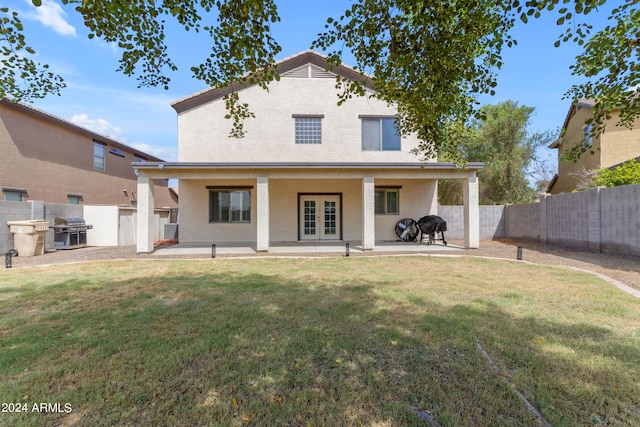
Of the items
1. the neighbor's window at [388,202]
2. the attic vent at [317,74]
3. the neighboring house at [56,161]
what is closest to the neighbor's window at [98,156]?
the neighboring house at [56,161]

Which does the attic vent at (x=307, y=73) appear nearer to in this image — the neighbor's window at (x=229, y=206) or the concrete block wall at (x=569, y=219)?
the neighbor's window at (x=229, y=206)

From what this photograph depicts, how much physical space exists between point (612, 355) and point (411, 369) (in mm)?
2207

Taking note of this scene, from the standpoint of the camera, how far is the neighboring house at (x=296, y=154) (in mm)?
13250

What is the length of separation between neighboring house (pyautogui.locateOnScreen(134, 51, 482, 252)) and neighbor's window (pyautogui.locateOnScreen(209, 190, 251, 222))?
43mm

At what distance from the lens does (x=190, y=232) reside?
13328 mm

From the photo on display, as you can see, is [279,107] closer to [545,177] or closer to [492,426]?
[492,426]

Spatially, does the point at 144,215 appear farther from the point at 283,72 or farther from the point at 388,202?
the point at 388,202

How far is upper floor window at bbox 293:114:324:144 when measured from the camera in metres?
13.5

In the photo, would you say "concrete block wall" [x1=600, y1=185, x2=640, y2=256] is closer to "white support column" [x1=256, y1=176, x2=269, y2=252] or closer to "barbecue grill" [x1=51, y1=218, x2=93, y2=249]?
"white support column" [x1=256, y1=176, x2=269, y2=252]

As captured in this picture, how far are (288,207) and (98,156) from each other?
12.7 metres

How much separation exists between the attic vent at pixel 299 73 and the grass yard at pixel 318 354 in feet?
35.4

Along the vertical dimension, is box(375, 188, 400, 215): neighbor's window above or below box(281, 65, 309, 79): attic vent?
below

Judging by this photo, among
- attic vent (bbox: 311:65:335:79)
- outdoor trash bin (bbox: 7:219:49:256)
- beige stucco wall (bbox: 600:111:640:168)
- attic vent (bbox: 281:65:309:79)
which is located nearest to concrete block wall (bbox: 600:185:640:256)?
beige stucco wall (bbox: 600:111:640:168)

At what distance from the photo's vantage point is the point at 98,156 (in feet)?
58.3
